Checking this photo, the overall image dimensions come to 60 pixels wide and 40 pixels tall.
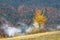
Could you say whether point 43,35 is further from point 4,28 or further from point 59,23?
point 4,28

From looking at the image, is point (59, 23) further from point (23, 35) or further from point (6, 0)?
point (6, 0)

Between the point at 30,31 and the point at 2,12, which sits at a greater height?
the point at 2,12

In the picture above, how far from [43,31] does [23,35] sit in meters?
0.21

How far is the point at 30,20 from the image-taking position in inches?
80.0

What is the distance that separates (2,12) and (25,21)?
243mm

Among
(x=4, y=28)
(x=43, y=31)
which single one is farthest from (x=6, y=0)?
(x=43, y=31)

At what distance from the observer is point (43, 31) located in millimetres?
2033

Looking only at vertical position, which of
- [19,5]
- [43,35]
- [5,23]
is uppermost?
A: [19,5]

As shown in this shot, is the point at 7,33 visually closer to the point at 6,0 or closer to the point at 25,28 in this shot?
the point at 25,28

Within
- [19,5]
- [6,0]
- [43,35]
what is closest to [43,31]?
[43,35]

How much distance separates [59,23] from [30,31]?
31cm

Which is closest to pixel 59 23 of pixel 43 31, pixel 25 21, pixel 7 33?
pixel 43 31

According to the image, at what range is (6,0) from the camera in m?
2.00

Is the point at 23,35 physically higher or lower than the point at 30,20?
lower
